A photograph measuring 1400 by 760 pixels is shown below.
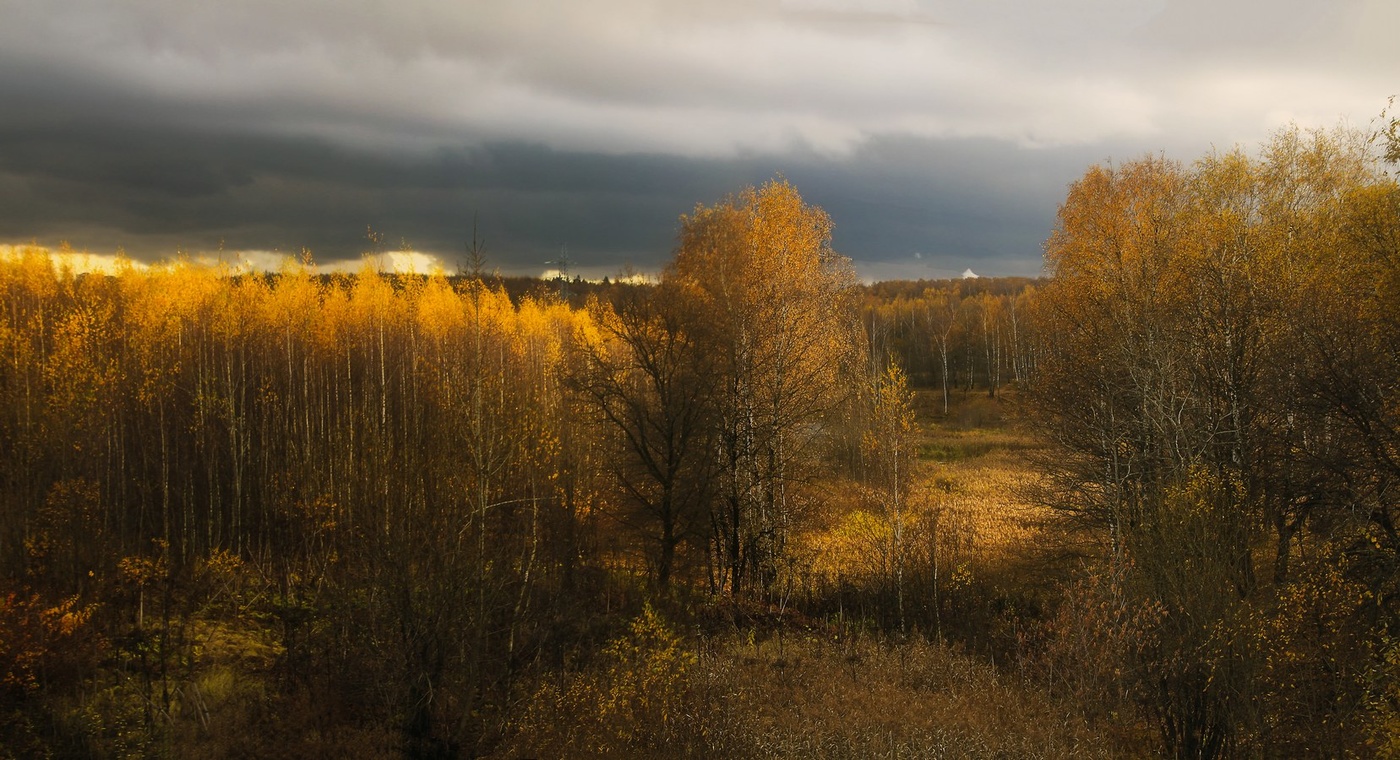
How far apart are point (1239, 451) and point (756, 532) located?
13.6m

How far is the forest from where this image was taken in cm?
1397

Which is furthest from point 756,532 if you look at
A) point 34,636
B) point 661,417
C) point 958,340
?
point 958,340

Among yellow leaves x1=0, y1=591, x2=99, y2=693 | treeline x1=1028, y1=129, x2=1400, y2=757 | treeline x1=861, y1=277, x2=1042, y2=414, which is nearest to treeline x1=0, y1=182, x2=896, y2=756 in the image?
yellow leaves x1=0, y1=591, x2=99, y2=693

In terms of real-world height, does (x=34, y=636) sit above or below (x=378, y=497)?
below

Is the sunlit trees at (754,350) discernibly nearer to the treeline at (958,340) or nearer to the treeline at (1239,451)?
the treeline at (1239,451)

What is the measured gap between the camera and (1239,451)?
19.1 meters

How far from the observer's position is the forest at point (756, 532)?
550 inches

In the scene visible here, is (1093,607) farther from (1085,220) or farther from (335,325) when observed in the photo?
(335,325)

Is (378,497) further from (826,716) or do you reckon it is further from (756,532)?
(756,532)

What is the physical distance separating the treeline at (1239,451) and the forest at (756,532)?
0.41 ft

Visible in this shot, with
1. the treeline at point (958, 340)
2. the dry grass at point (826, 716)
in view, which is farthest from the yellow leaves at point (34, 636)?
the treeline at point (958, 340)

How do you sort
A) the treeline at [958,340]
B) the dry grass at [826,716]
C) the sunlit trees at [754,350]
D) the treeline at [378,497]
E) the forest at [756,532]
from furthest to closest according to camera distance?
1. the treeline at [958,340]
2. the sunlit trees at [754,350]
3. the treeline at [378,497]
4. the forest at [756,532]
5. the dry grass at [826,716]

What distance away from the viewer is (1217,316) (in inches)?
822

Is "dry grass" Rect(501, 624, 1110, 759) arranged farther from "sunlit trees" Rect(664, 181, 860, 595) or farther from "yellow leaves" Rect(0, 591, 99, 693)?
"yellow leaves" Rect(0, 591, 99, 693)
